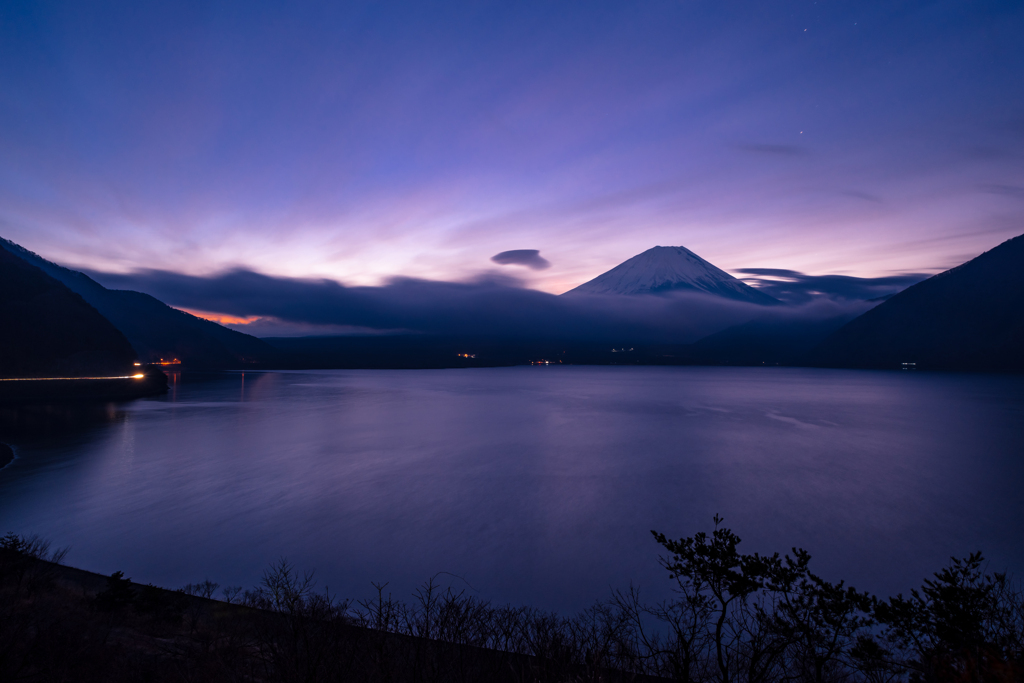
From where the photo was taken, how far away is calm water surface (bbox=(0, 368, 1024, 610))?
1221 cm

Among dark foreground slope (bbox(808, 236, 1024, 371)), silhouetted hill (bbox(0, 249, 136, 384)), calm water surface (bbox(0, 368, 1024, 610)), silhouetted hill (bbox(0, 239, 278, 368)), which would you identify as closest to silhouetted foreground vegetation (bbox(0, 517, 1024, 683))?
calm water surface (bbox(0, 368, 1024, 610))

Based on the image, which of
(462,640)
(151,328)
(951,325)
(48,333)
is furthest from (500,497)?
(951,325)

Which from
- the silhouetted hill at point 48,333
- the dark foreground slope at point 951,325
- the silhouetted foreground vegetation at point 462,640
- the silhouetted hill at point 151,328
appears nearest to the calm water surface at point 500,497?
the silhouetted foreground vegetation at point 462,640

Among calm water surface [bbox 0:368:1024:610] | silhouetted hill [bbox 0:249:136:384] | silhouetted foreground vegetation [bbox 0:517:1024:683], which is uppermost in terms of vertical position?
silhouetted hill [bbox 0:249:136:384]

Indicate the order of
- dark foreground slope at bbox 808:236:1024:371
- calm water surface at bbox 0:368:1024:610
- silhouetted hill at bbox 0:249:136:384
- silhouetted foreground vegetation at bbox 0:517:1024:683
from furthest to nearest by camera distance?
dark foreground slope at bbox 808:236:1024:371 → silhouetted hill at bbox 0:249:136:384 → calm water surface at bbox 0:368:1024:610 → silhouetted foreground vegetation at bbox 0:517:1024:683

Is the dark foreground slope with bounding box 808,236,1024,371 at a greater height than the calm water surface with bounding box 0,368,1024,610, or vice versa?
the dark foreground slope with bounding box 808,236,1024,371

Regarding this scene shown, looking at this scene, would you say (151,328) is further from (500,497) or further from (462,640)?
(462,640)

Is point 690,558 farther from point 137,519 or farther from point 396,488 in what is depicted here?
point 137,519

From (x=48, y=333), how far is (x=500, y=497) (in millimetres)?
63420

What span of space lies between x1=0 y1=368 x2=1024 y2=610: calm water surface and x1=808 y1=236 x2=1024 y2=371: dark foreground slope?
153m

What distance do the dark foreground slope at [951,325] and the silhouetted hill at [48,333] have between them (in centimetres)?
19979

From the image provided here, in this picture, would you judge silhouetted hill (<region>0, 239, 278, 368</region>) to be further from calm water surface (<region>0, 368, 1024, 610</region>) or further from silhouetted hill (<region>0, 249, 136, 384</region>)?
calm water surface (<region>0, 368, 1024, 610</region>)

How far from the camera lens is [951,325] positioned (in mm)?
167875

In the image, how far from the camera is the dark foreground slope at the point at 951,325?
148375 millimetres
